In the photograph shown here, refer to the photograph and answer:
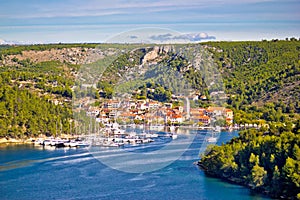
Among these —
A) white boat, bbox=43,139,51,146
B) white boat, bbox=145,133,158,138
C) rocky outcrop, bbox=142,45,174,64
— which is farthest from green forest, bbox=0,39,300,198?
white boat, bbox=145,133,158,138

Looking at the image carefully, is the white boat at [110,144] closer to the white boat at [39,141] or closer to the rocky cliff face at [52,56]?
the white boat at [39,141]

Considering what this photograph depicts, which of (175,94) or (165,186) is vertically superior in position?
(175,94)

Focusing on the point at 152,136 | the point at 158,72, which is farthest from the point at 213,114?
the point at 158,72

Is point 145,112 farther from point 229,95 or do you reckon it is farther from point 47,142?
point 229,95

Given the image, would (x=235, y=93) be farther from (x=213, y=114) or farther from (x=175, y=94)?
(x=175, y=94)

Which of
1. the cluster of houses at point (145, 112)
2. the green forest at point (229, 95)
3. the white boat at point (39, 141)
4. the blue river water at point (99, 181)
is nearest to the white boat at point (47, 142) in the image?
the white boat at point (39, 141)

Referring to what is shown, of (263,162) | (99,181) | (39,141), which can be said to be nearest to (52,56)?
(39,141)
